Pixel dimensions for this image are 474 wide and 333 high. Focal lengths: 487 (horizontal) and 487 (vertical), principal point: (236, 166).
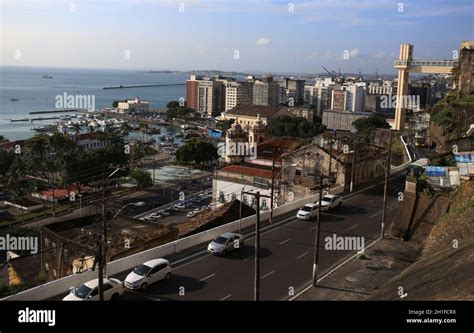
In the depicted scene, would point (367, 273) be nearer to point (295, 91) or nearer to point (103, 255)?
point (103, 255)

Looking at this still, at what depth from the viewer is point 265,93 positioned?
130500 mm

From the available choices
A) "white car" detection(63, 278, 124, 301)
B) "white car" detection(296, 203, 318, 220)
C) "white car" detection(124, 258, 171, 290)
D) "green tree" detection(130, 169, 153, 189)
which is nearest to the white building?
"green tree" detection(130, 169, 153, 189)

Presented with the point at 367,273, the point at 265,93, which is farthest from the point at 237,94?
the point at 367,273

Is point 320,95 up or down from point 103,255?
up

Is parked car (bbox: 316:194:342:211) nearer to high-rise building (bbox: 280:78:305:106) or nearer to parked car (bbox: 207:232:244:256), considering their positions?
parked car (bbox: 207:232:244:256)

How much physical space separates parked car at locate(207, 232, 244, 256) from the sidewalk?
8.84ft

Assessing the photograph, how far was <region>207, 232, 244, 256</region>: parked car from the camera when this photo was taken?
13.7 meters

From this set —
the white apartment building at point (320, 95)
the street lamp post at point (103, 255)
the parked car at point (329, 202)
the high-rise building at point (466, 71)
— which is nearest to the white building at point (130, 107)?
the white apartment building at point (320, 95)

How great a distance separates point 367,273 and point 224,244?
3963mm

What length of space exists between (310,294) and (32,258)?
12947 millimetres

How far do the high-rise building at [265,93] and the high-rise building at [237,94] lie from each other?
1.52 meters

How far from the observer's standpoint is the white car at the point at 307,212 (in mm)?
17609
